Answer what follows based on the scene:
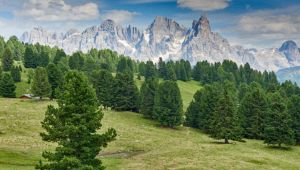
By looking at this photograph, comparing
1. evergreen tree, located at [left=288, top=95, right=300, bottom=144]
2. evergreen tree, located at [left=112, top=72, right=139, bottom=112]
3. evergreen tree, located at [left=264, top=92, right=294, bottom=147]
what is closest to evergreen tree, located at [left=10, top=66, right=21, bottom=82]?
evergreen tree, located at [left=112, top=72, right=139, bottom=112]

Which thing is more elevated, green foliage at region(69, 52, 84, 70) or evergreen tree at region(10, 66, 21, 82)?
green foliage at region(69, 52, 84, 70)

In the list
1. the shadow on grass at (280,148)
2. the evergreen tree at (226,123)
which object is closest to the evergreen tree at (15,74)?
the evergreen tree at (226,123)

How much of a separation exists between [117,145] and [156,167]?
68.9 feet

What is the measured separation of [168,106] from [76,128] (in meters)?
74.6

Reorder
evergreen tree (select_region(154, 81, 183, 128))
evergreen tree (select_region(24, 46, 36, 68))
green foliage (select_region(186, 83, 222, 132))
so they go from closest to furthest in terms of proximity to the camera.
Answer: evergreen tree (select_region(154, 81, 183, 128)) < green foliage (select_region(186, 83, 222, 132)) < evergreen tree (select_region(24, 46, 36, 68))

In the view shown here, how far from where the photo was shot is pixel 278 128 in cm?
7819

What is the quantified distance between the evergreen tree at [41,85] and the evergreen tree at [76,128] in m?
81.0

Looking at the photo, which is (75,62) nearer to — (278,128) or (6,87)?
(6,87)

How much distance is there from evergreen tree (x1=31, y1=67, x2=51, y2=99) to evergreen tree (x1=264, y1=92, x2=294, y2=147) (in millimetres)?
60521

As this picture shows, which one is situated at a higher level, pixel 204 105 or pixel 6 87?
pixel 6 87

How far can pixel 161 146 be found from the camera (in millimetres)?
73125

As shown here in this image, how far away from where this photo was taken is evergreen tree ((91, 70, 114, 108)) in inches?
4405

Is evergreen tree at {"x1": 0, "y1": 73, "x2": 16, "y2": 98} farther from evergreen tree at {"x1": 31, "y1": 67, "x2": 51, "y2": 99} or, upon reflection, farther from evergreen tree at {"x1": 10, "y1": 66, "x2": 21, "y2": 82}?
evergreen tree at {"x1": 10, "y1": 66, "x2": 21, "y2": 82}

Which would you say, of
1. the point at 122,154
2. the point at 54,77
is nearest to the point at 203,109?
the point at 122,154
